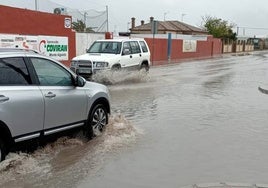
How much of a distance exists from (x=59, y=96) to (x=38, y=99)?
55 cm

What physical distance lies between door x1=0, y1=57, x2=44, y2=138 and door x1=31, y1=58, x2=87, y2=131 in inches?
8.0

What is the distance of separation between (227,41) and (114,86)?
57285 mm

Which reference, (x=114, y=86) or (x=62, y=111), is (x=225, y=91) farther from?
(x=62, y=111)

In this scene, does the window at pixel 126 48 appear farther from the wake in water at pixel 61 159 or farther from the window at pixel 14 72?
the window at pixel 14 72

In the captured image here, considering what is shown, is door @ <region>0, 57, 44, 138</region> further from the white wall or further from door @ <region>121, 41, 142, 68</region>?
the white wall

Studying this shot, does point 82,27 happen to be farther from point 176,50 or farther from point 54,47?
point 176,50

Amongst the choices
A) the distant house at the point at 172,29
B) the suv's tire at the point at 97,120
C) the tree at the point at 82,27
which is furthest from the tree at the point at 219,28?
the suv's tire at the point at 97,120

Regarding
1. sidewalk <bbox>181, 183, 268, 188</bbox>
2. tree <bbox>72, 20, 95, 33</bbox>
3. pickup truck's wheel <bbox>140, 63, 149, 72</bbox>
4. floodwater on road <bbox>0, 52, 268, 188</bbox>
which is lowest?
floodwater on road <bbox>0, 52, 268, 188</bbox>

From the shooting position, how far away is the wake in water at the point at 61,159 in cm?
589

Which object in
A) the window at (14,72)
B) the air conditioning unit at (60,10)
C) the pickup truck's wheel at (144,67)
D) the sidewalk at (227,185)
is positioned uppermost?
the air conditioning unit at (60,10)

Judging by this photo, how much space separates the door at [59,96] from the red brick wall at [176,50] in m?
29.4

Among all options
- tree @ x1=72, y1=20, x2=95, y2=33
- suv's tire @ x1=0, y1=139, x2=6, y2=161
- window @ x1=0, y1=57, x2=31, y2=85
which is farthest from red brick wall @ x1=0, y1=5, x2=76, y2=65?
suv's tire @ x1=0, y1=139, x2=6, y2=161

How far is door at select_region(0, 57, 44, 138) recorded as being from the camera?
579 cm

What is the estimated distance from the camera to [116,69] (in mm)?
17891
